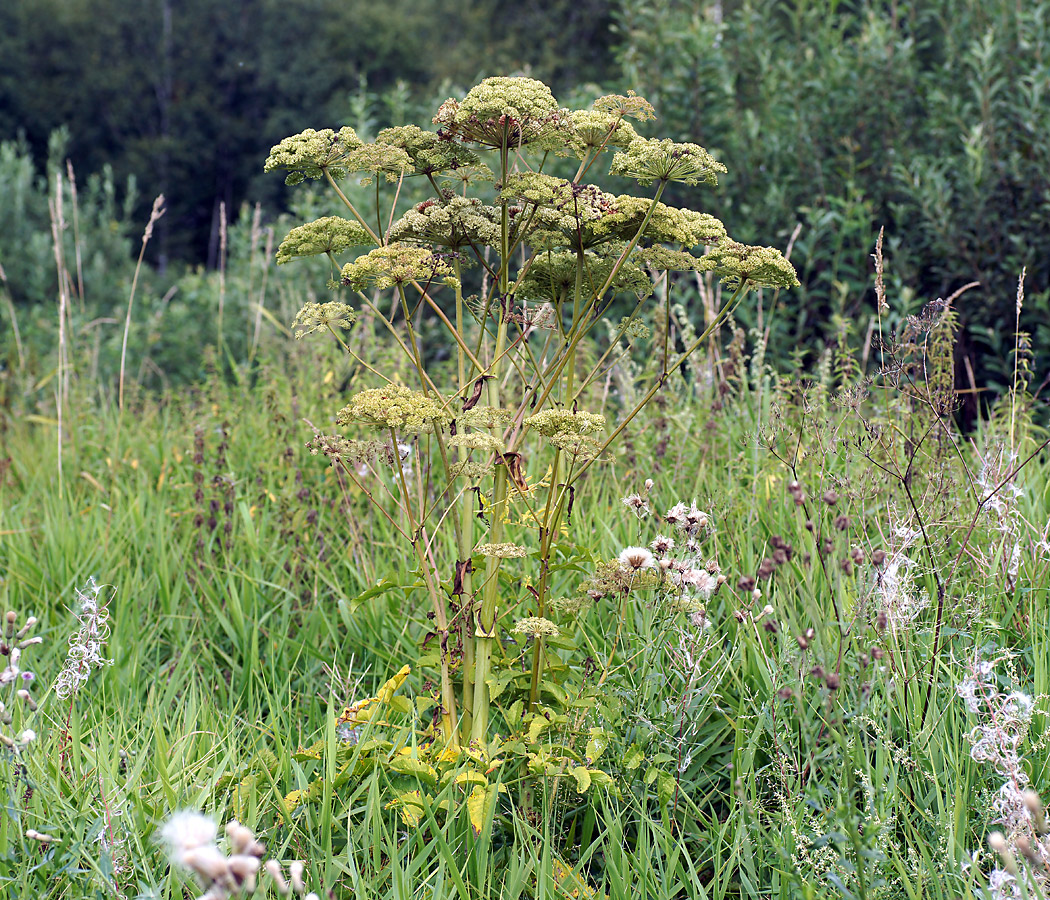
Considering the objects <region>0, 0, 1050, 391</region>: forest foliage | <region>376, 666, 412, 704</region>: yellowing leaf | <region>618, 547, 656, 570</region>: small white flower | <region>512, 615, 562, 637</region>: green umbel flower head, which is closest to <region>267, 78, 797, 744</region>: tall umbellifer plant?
<region>512, 615, 562, 637</region>: green umbel flower head

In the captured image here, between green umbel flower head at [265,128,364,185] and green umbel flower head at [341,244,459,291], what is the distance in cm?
31

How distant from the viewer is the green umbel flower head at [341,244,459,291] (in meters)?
2.08

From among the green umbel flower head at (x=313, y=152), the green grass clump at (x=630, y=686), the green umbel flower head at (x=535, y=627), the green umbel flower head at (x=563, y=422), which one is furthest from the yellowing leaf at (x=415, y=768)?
the green umbel flower head at (x=313, y=152)

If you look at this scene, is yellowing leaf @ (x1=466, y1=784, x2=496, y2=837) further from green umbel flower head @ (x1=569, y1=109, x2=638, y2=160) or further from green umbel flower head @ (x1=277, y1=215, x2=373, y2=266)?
green umbel flower head @ (x1=569, y1=109, x2=638, y2=160)

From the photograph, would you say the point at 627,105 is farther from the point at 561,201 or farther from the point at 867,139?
the point at 867,139

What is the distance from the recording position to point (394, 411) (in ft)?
6.50

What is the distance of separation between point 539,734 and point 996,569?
1.57 metres

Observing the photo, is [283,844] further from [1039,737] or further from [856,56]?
[856,56]

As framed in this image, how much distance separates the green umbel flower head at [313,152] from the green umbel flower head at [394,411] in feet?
2.02

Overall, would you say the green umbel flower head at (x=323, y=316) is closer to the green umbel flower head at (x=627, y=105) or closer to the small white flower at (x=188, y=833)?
the green umbel flower head at (x=627, y=105)

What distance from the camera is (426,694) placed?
2.68 meters

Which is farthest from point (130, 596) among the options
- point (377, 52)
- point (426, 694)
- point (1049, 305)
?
point (377, 52)

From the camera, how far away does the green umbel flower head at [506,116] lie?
79.7 inches

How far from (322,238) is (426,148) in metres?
0.36
